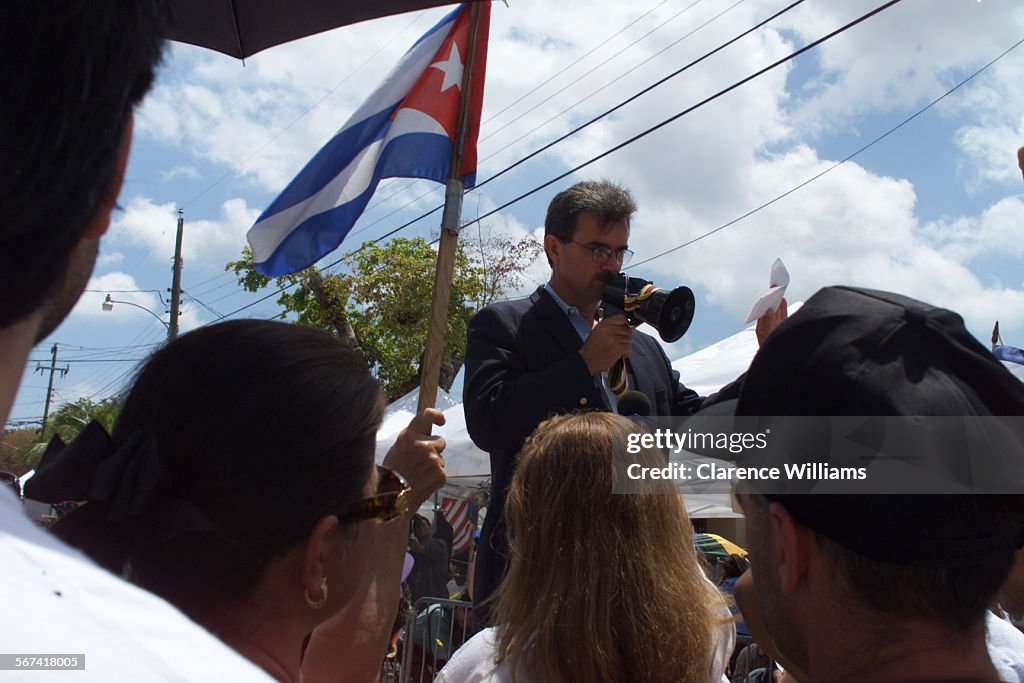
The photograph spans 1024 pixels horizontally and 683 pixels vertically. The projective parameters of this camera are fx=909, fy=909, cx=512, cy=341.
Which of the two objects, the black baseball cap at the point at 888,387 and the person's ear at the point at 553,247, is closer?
the black baseball cap at the point at 888,387

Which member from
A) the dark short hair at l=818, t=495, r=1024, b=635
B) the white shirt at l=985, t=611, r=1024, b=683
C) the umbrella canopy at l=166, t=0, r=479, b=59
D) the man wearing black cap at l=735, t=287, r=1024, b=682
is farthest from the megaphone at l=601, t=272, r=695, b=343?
the dark short hair at l=818, t=495, r=1024, b=635

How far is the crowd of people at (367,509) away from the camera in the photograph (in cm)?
61

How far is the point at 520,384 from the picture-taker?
108 inches

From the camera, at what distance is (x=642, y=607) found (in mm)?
1872

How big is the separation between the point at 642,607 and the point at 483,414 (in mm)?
1048

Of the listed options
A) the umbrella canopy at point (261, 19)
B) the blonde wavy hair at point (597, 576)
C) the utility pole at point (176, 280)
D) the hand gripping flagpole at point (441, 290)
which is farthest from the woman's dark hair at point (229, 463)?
the utility pole at point (176, 280)

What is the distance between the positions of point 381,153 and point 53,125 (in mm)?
2969

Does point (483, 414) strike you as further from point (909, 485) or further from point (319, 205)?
point (909, 485)

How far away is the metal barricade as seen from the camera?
4660 millimetres

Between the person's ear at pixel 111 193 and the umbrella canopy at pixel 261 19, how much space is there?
8.39 ft

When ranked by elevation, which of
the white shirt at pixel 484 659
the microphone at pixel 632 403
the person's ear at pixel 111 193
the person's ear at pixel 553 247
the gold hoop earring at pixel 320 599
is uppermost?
the person's ear at pixel 553 247

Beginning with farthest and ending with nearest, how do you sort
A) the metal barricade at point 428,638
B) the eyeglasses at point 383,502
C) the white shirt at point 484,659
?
the metal barricade at point 428,638 < the white shirt at point 484,659 < the eyeglasses at point 383,502

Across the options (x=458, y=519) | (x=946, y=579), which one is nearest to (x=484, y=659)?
(x=946, y=579)

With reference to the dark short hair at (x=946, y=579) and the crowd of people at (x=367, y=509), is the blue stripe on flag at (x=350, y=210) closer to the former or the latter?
the crowd of people at (x=367, y=509)
